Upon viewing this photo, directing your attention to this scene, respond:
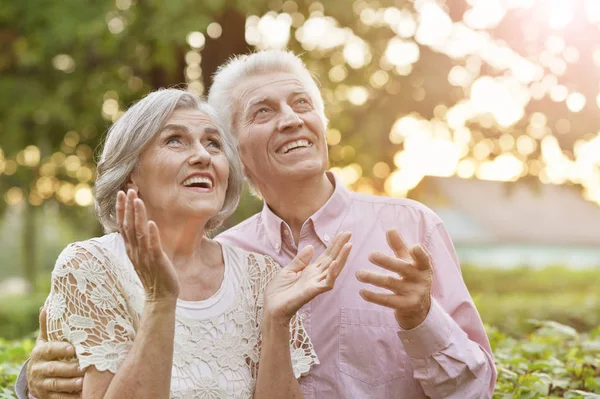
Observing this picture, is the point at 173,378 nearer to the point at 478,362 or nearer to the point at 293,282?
A: the point at 293,282

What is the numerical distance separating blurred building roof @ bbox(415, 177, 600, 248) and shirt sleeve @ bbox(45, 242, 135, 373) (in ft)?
105

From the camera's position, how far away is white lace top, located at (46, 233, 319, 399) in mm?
2498

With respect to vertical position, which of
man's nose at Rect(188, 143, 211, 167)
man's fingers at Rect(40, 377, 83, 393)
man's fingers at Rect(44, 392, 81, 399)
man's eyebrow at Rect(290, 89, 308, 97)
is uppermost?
man's eyebrow at Rect(290, 89, 308, 97)

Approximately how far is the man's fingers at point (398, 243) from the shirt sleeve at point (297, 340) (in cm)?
64

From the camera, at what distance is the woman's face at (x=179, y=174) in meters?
2.75

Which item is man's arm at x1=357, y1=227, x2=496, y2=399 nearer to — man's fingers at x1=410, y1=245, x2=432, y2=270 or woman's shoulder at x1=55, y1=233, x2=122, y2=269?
man's fingers at x1=410, y1=245, x2=432, y2=270

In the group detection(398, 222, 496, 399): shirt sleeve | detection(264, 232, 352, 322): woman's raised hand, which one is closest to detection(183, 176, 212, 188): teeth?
detection(264, 232, 352, 322): woman's raised hand

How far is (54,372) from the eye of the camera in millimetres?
2604

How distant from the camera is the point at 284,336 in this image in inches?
107

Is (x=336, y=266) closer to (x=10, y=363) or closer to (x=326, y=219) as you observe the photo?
(x=326, y=219)

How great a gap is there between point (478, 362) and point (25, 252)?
29.6 m

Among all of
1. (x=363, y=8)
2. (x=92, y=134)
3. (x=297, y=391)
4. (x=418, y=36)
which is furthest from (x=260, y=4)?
(x=297, y=391)

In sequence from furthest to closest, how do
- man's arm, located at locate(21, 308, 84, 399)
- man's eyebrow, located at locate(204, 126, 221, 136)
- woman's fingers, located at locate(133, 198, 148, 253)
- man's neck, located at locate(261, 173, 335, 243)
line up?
man's neck, located at locate(261, 173, 335, 243) → man's eyebrow, located at locate(204, 126, 221, 136) → man's arm, located at locate(21, 308, 84, 399) → woman's fingers, located at locate(133, 198, 148, 253)

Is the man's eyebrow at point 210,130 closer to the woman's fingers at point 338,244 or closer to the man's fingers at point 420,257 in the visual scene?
the woman's fingers at point 338,244
